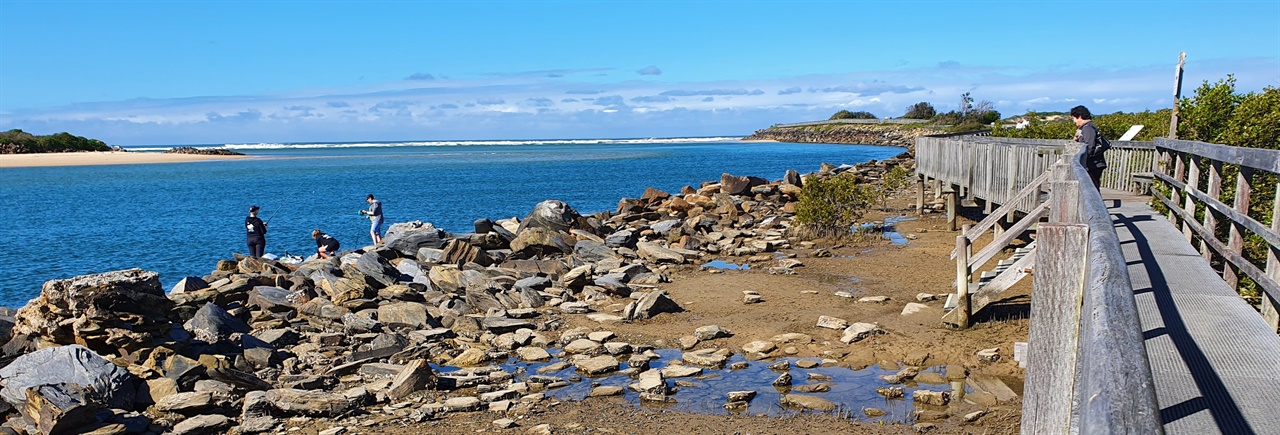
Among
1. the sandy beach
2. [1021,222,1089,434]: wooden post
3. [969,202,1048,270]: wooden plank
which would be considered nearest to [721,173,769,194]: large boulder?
[969,202,1048,270]: wooden plank

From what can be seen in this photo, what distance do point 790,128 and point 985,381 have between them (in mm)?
190206

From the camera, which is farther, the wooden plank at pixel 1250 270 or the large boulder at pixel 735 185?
the large boulder at pixel 735 185

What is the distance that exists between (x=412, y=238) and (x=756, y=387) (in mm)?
12656

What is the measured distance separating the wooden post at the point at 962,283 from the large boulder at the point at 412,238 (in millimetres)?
12245

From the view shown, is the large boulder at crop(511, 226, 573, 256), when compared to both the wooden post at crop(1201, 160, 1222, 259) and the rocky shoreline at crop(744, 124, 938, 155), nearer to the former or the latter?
the wooden post at crop(1201, 160, 1222, 259)

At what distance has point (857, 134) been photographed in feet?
462

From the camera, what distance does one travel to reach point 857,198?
A: 72.1 ft

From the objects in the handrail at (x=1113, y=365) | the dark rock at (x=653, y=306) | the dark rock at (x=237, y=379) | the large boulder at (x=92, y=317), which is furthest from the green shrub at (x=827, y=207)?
the handrail at (x=1113, y=365)

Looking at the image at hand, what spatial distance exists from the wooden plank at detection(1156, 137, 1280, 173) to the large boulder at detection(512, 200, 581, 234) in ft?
51.1

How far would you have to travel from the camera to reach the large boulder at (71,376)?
839cm

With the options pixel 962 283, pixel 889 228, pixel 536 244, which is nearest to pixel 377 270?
pixel 536 244

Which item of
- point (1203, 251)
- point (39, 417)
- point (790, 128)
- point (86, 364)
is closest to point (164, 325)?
point (86, 364)

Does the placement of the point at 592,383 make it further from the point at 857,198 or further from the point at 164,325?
the point at 857,198

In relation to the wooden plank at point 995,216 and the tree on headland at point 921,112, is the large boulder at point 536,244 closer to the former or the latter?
the wooden plank at point 995,216
